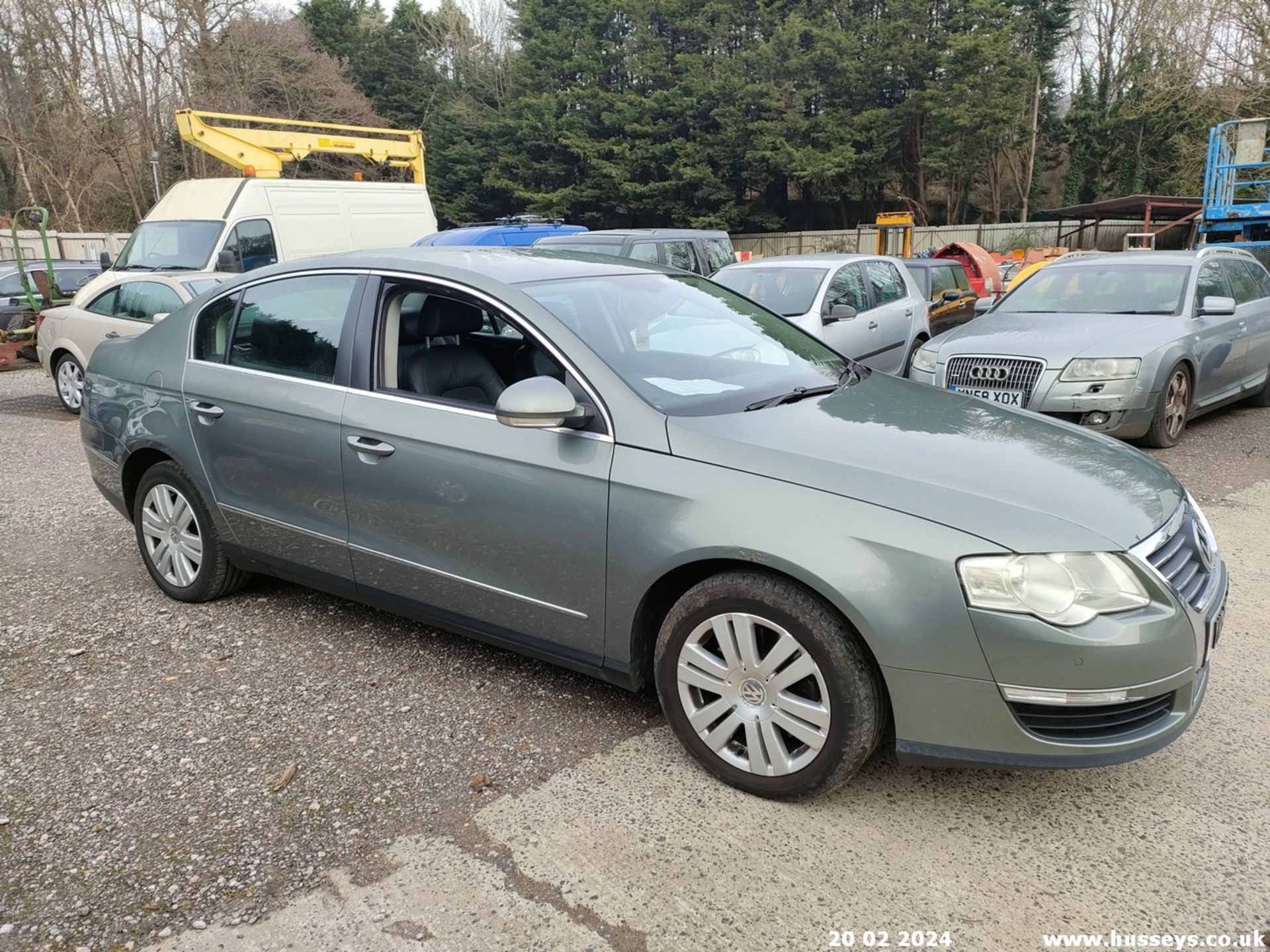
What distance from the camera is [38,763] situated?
317cm

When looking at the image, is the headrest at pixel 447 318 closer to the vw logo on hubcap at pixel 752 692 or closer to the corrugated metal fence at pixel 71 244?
the vw logo on hubcap at pixel 752 692

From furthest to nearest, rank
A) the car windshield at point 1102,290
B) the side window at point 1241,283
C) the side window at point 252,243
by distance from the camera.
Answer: the side window at point 252,243 → the side window at point 1241,283 → the car windshield at point 1102,290

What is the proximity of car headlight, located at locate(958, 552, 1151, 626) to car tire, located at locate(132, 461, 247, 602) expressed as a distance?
329 centimetres

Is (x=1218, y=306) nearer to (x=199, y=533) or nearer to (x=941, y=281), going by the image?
(x=941, y=281)

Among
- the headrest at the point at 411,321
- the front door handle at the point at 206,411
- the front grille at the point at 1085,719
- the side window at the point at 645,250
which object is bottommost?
the front grille at the point at 1085,719

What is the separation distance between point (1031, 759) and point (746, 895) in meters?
0.85

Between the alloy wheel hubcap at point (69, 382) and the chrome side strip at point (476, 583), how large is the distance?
8124 millimetres

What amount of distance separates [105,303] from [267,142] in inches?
257

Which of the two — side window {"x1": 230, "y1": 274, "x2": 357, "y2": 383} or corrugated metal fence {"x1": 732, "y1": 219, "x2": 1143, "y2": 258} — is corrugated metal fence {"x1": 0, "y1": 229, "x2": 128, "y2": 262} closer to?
corrugated metal fence {"x1": 732, "y1": 219, "x2": 1143, "y2": 258}

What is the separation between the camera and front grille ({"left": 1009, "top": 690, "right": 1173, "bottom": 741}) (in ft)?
8.27

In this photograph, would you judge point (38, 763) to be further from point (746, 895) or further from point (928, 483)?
point (928, 483)

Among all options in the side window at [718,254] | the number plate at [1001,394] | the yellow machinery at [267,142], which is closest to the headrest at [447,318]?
the number plate at [1001,394]

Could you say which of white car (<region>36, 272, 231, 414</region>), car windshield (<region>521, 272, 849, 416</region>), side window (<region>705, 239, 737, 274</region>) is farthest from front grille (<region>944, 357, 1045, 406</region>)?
white car (<region>36, 272, 231, 414</region>)

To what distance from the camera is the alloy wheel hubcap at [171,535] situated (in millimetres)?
4359
